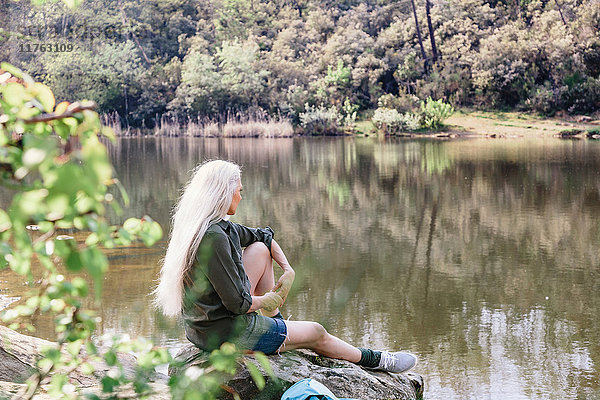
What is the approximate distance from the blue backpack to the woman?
0.31m

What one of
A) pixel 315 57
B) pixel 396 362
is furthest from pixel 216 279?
pixel 315 57

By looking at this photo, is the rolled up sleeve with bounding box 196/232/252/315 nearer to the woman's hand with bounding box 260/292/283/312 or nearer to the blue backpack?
the woman's hand with bounding box 260/292/283/312

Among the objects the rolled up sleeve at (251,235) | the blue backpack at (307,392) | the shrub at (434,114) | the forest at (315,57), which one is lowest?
the blue backpack at (307,392)

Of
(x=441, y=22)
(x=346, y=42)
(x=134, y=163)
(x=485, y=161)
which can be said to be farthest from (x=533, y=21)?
(x=134, y=163)

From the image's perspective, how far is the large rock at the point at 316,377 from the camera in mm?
2941

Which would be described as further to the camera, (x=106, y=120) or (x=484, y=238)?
(x=106, y=120)

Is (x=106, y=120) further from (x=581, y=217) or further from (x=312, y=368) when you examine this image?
(x=312, y=368)

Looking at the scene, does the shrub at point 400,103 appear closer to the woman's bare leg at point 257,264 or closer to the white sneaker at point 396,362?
the white sneaker at point 396,362

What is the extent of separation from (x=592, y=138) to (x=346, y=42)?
510 inches

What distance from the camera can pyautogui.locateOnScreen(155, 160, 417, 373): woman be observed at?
277cm

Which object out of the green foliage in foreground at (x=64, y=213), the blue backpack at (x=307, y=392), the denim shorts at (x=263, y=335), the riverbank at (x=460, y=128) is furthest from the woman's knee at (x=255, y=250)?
the riverbank at (x=460, y=128)

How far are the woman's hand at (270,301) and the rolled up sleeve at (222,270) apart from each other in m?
0.23

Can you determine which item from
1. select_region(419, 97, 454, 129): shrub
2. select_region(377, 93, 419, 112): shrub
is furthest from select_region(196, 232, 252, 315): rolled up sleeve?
select_region(377, 93, 419, 112): shrub

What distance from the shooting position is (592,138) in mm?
22234
